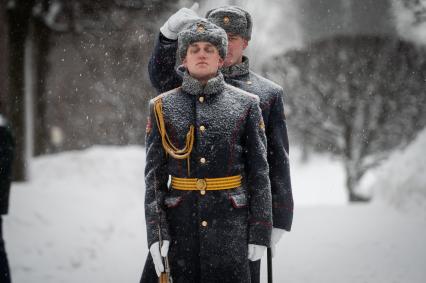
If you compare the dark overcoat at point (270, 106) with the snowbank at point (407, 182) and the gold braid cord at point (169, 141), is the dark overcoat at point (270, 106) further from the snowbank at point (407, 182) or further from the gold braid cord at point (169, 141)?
the snowbank at point (407, 182)

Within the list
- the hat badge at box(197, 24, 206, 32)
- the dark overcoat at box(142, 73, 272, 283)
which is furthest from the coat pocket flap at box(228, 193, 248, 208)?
the hat badge at box(197, 24, 206, 32)

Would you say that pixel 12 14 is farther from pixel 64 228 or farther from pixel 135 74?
pixel 64 228

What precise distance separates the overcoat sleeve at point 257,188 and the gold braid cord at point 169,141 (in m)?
0.28

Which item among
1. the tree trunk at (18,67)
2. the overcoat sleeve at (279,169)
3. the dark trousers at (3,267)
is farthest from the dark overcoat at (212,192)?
the tree trunk at (18,67)

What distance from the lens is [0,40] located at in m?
8.84

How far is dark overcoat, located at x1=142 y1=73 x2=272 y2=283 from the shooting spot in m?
2.33

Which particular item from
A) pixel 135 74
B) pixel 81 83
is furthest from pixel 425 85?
pixel 81 83

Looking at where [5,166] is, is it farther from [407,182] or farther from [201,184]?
[407,182]

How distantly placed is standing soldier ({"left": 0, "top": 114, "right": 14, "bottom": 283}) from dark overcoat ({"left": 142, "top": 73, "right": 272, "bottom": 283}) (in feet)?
Answer: 6.30

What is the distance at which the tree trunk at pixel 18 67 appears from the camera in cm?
880

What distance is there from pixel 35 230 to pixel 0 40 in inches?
164

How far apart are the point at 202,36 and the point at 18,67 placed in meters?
7.49

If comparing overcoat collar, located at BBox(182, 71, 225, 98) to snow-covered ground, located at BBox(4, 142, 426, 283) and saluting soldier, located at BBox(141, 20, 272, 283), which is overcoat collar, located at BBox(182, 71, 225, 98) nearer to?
saluting soldier, located at BBox(141, 20, 272, 283)

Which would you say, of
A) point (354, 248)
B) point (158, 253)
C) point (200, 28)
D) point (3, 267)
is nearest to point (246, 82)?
point (200, 28)
